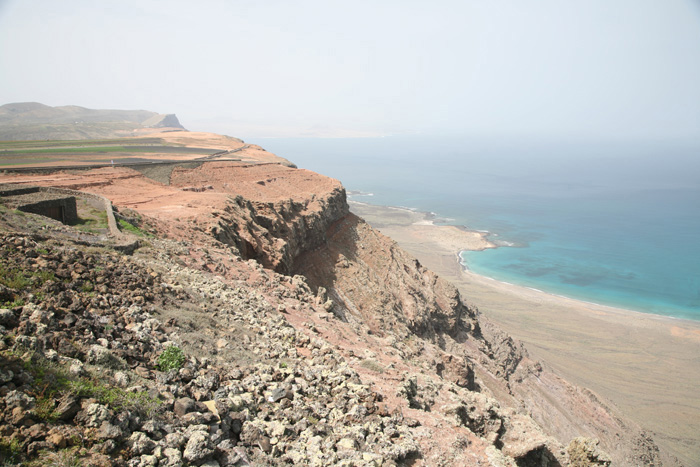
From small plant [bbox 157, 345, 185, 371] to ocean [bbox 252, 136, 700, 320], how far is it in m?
58.2

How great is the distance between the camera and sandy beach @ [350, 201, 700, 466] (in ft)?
103

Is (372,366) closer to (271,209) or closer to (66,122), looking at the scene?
(271,209)

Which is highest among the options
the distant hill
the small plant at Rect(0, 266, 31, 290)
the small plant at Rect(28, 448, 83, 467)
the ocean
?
the distant hill

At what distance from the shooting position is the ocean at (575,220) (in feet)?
196

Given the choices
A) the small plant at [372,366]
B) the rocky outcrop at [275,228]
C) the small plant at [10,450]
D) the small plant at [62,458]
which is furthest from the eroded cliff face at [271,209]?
the small plant at [10,450]

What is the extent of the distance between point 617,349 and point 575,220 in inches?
2413

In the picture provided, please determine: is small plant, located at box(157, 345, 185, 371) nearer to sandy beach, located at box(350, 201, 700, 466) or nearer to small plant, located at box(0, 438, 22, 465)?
small plant, located at box(0, 438, 22, 465)

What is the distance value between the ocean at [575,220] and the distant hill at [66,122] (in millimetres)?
63752

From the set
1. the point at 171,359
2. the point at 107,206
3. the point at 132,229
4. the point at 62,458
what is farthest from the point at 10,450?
the point at 107,206

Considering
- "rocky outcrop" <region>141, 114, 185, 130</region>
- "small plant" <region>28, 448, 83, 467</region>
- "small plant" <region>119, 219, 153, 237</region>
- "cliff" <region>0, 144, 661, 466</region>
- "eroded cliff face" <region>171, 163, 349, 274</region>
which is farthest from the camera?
"rocky outcrop" <region>141, 114, 185, 130</region>

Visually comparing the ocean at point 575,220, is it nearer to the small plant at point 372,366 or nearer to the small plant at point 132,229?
the small plant at point 372,366

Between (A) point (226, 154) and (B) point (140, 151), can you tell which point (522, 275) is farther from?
(B) point (140, 151)

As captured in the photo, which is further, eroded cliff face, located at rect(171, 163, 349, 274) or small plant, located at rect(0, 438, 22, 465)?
eroded cliff face, located at rect(171, 163, 349, 274)

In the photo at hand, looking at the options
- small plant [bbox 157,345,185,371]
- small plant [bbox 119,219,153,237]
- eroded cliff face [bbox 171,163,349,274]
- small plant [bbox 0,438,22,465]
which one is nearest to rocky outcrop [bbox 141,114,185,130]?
eroded cliff face [bbox 171,163,349,274]
